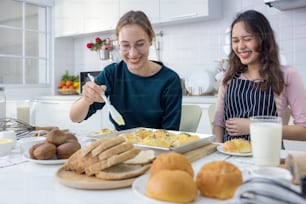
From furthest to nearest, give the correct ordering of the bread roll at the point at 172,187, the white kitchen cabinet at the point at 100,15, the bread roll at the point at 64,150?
the white kitchen cabinet at the point at 100,15 < the bread roll at the point at 64,150 < the bread roll at the point at 172,187

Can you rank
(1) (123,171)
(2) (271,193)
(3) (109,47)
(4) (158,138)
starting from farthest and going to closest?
1. (3) (109,47)
2. (4) (158,138)
3. (1) (123,171)
4. (2) (271,193)

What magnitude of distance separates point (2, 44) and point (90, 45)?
0.97 meters

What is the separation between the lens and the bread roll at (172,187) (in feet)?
1.74

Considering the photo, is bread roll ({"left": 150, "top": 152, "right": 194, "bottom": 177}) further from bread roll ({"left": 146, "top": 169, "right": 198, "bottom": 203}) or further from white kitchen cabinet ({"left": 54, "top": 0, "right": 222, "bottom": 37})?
white kitchen cabinet ({"left": 54, "top": 0, "right": 222, "bottom": 37})

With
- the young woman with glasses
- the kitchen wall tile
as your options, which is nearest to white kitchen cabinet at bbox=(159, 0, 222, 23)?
the kitchen wall tile

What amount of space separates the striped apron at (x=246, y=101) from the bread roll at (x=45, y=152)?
0.79 metres

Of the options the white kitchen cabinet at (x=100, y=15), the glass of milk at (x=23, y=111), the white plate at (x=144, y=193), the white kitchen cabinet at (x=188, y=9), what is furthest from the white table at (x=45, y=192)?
the white kitchen cabinet at (x=100, y=15)

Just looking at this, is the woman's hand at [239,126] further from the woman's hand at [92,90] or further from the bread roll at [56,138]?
the bread roll at [56,138]

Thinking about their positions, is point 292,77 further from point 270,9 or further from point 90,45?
point 90,45

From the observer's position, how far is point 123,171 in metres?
0.72

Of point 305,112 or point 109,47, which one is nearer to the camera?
point 305,112

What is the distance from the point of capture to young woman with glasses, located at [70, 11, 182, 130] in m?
1.39

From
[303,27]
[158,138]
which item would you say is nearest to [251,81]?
[158,138]

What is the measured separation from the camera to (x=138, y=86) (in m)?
1.52
